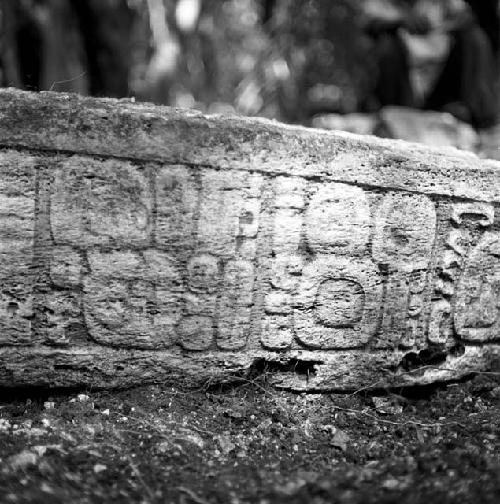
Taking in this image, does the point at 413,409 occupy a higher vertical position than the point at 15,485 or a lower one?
lower

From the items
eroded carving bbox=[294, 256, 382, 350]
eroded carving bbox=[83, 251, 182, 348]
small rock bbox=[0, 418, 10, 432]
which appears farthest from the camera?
eroded carving bbox=[294, 256, 382, 350]

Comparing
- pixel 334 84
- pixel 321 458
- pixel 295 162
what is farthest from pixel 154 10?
pixel 321 458

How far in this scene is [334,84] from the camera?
10305 millimetres

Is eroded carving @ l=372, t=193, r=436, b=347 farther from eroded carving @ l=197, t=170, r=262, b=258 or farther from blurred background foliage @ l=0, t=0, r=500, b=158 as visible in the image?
blurred background foliage @ l=0, t=0, r=500, b=158

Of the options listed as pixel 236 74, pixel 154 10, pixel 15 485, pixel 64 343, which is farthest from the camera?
pixel 236 74

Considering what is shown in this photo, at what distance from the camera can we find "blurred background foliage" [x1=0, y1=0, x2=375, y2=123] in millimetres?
5523

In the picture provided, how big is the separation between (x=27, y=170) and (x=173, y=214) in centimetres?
45

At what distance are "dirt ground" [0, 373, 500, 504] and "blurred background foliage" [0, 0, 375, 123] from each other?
8.59 feet

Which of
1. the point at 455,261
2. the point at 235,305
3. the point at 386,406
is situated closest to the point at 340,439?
the point at 386,406

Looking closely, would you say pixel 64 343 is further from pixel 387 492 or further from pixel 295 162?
pixel 387 492

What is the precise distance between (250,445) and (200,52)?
683cm

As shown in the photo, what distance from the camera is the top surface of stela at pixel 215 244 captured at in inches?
73.8

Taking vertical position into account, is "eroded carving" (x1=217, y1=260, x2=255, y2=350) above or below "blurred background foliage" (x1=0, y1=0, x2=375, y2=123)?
below

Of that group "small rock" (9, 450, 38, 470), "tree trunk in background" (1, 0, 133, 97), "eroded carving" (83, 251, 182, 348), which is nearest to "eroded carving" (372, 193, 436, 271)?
"eroded carving" (83, 251, 182, 348)
